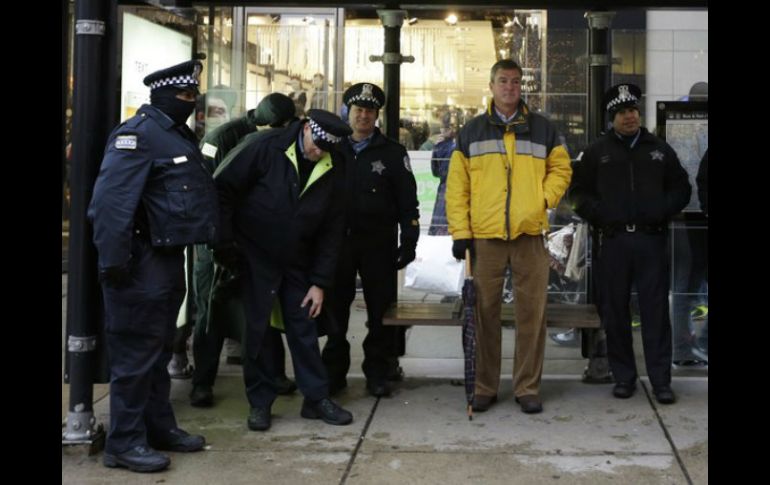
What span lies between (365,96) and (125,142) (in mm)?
1907

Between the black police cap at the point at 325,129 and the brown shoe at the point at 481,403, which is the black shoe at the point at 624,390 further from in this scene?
the black police cap at the point at 325,129

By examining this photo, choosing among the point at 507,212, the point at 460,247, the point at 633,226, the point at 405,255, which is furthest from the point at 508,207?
the point at 633,226

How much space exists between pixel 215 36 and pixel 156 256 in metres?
2.44

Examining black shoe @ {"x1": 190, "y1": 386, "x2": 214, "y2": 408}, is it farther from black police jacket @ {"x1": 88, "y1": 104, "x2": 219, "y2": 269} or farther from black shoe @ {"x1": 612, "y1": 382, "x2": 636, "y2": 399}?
black shoe @ {"x1": 612, "y1": 382, "x2": 636, "y2": 399}

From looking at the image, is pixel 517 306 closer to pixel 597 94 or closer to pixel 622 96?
pixel 622 96

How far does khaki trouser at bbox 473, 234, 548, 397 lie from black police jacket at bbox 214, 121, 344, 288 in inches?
41.5

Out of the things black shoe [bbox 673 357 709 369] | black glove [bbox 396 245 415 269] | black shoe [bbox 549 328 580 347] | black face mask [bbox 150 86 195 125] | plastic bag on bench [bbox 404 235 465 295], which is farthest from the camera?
black shoe [bbox 549 328 580 347]

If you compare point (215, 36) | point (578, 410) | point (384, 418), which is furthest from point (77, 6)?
point (578, 410)

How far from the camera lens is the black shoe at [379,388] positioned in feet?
19.6

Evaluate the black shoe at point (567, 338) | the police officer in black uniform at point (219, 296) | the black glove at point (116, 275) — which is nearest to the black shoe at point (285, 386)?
the police officer in black uniform at point (219, 296)

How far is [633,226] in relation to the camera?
5.86 m

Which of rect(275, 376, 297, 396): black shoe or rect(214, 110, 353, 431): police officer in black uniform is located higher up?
rect(214, 110, 353, 431): police officer in black uniform

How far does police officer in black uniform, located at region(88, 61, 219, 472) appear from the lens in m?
4.36

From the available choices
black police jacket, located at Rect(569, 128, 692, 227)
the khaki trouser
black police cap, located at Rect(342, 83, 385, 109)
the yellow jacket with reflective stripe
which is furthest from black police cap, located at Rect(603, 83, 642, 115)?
black police cap, located at Rect(342, 83, 385, 109)
